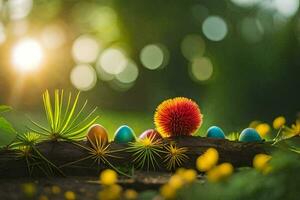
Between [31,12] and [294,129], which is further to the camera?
[31,12]

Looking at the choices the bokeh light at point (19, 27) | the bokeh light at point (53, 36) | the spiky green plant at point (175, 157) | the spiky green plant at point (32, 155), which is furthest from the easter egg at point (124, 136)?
the bokeh light at point (53, 36)

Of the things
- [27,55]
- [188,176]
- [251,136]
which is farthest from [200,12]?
[188,176]

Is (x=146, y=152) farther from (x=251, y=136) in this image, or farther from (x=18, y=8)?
(x=18, y=8)

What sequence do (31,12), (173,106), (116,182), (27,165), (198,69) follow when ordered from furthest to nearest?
(31,12), (198,69), (173,106), (27,165), (116,182)

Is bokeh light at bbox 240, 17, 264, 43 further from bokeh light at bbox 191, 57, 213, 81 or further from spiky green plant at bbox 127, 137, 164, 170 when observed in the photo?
spiky green plant at bbox 127, 137, 164, 170

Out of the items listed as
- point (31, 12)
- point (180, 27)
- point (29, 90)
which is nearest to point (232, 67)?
point (180, 27)

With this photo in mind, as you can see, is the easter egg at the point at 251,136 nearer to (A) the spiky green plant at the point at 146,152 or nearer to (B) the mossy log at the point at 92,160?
(B) the mossy log at the point at 92,160

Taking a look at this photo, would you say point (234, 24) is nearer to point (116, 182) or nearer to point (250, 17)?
point (250, 17)
